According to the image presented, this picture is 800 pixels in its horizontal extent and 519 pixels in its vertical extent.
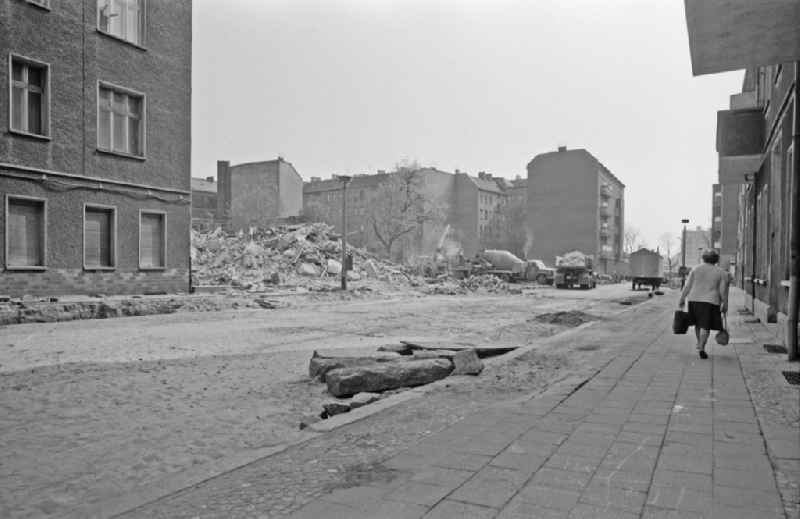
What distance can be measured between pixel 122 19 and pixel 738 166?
62.8 feet

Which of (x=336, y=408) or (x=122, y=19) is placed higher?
(x=122, y=19)

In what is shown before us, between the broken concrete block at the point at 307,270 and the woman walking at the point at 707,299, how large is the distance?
23977 millimetres

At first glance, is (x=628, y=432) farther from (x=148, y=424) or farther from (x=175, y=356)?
(x=175, y=356)

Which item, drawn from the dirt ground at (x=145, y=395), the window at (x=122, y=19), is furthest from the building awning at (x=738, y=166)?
the window at (x=122, y=19)

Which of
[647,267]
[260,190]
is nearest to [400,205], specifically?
[260,190]

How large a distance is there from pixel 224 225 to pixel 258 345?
36.7 meters

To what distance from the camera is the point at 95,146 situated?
1806 centimetres

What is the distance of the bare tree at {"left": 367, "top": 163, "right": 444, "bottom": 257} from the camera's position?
63.3 metres

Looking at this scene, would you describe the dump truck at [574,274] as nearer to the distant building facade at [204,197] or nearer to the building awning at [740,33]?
the building awning at [740,33]

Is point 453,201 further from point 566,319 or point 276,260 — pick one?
point 566,319

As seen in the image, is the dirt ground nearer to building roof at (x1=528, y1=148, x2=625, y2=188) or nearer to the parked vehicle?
the parked vehicle

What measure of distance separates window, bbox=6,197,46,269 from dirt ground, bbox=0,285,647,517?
3331 mm

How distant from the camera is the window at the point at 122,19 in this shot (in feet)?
61.0

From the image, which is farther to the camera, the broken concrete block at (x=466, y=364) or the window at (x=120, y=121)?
the window at (x=120, y=121)
